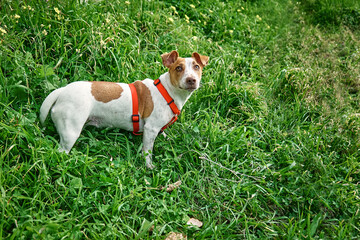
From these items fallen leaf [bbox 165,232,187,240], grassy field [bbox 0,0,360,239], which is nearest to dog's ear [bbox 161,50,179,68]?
grassy field [bbox 0,0,360,239]

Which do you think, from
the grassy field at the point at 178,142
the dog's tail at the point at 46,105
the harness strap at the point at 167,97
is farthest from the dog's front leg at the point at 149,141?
the dog's tail at the point at 46,105

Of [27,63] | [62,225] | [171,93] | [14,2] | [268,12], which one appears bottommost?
[62,225]

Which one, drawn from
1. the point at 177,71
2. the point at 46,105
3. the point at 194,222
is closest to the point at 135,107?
the point at 177,71

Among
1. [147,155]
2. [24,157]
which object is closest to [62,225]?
[24,157]

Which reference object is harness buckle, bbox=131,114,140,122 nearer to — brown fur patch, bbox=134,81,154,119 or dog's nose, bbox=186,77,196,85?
brown fur patch, bbox=134,81,154,119

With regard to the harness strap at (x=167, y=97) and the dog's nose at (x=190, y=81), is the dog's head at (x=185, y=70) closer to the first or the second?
the dog's nose at (x=190, y=81)

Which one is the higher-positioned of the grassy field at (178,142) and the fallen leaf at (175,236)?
the grassy field at (178,142)

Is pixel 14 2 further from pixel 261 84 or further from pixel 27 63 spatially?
pixel 261 84

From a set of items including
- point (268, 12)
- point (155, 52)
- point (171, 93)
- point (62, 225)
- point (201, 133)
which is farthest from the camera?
Answer: point (268, 12)

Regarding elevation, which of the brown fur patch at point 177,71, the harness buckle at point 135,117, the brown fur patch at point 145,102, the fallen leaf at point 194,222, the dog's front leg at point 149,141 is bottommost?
the fallen leaf at point 194,222

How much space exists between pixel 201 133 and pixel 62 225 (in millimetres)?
1923

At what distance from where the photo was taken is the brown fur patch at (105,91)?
3.15 metres

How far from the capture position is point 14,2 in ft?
12.3

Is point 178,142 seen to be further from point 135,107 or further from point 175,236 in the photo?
point 175,236
